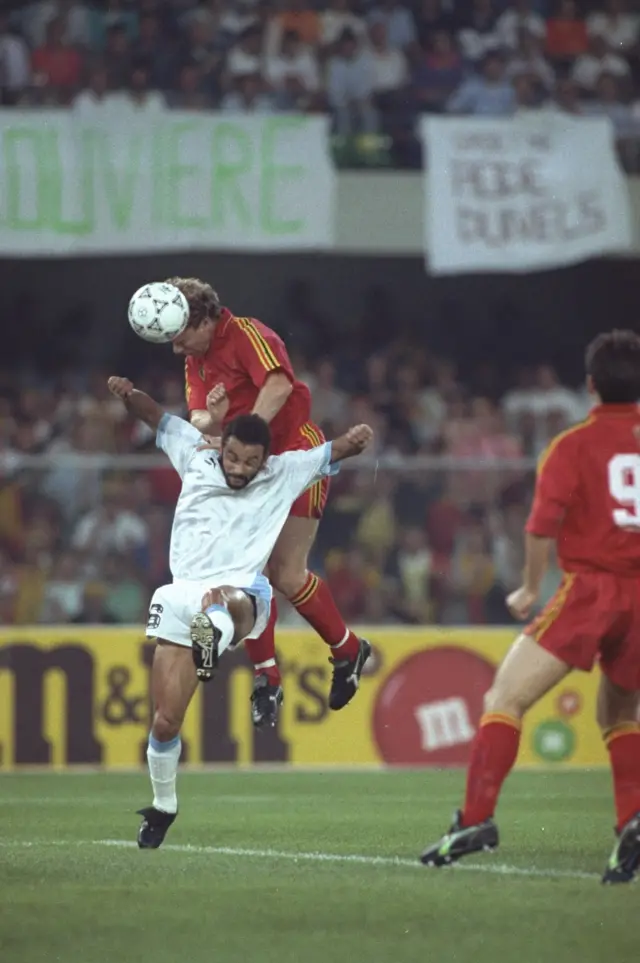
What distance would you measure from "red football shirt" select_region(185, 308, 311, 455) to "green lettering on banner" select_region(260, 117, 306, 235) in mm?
9640

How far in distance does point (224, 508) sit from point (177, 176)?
1055 cm

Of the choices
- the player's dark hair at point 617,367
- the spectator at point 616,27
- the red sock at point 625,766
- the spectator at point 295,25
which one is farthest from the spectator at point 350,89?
the red sock at point 625,766

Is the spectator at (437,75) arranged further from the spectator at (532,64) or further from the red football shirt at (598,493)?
the red football shirt at (598,493)

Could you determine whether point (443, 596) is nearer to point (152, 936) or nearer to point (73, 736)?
point (73, 736)

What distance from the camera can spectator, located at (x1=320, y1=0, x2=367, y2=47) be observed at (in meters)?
20.1

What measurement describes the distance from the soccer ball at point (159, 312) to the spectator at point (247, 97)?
10918 mm

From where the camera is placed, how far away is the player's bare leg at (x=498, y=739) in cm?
667

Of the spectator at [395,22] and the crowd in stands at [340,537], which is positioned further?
the spectator at [395,22]

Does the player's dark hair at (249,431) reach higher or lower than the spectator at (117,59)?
lower

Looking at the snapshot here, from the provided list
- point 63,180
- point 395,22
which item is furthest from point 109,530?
point 395,22

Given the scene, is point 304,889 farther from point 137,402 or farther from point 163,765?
point 137,402

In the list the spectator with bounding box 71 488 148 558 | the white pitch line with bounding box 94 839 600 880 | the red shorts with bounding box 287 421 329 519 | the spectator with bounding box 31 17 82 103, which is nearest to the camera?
the white pitch line with bounding box 94 839 600 880

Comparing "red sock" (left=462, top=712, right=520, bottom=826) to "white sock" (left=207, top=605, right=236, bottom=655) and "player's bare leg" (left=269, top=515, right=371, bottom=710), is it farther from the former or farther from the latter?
"player's bare leg" (left=269, top=515, right=371, bottom=710)

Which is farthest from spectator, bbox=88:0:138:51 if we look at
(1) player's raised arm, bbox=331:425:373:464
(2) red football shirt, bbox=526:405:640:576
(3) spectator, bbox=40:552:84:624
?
(2) red football shirt, bbox=526:405:640:576
